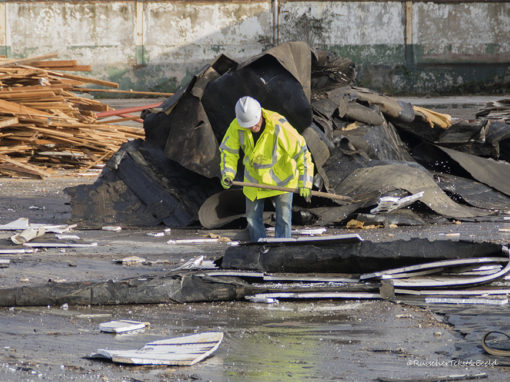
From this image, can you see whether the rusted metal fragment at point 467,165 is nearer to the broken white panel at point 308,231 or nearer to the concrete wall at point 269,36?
the broken white panel at point 308,231

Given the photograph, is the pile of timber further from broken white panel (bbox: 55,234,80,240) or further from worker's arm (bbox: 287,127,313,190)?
worker's arm (bbox: 287,127,313,190)

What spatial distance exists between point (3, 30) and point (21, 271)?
65.3ft

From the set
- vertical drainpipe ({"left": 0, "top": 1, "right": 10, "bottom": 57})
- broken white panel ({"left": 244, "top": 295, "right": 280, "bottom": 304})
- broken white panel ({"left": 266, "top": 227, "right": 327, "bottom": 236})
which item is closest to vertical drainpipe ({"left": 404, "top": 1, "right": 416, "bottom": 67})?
vertical drainpipe ({"left": 0, "top": 1, "right": 10, "bottom": 57})

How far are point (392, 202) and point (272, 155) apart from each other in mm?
2135

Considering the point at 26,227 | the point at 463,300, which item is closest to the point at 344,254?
the point at 463,300

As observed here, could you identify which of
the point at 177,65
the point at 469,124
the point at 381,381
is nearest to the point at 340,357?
the point at 381,381

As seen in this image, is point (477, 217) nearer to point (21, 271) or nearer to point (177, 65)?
point (21, 271)

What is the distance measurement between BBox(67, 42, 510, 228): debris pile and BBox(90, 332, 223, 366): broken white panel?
446 centimetres

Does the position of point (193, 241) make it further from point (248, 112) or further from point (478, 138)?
point (478, 138)

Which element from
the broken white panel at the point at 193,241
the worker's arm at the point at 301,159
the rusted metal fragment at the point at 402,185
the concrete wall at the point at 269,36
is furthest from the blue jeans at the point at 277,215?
the concrete wall at the point at 269,36

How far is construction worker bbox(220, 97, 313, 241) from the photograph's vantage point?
8.12 metres

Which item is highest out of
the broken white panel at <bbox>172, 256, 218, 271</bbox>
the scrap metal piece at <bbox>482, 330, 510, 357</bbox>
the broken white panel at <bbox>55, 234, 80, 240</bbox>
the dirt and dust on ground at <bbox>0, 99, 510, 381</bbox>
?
the broken white panel at <bbox>172, 256, 218, 271</bbox>

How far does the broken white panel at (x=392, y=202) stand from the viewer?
9766 mm

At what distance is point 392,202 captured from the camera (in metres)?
9.79
